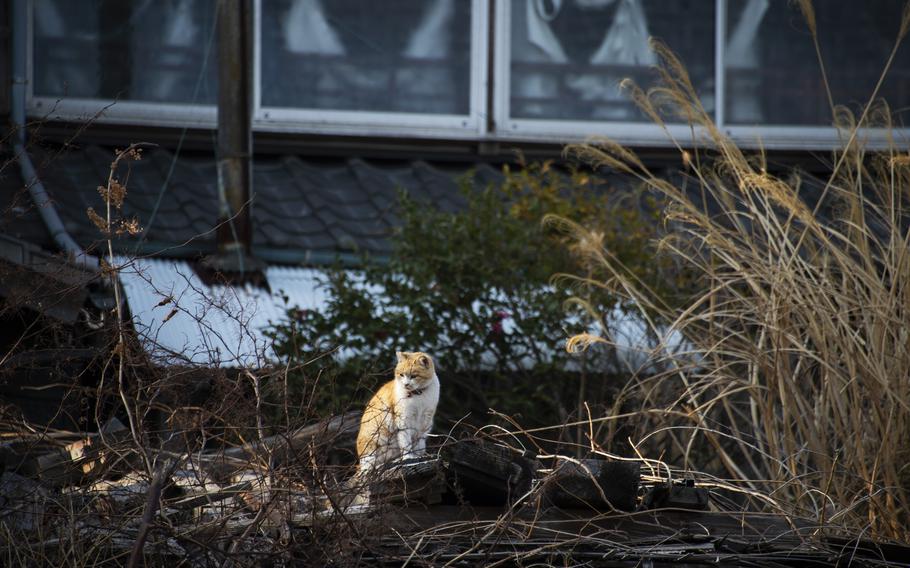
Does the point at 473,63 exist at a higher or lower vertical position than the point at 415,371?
higher

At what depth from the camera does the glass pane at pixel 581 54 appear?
9438 millimetres

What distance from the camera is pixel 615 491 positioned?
13.4 feet

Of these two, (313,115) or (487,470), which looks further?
(313,115)

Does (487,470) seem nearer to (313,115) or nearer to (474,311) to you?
(474,311)

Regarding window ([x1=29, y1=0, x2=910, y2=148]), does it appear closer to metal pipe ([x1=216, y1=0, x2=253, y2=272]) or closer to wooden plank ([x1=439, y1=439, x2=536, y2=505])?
metal pipe ([x1=216, y1=0, x2=253, y2=272])

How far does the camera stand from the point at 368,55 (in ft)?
30.5

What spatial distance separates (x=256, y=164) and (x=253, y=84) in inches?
24.9

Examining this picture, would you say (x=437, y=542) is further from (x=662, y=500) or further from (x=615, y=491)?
(x=662, y=500)

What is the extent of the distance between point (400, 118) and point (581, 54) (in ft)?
5.40

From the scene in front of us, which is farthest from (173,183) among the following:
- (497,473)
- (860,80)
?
(860,80)

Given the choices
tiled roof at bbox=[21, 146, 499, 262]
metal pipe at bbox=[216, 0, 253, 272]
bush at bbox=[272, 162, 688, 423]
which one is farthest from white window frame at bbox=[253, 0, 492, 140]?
bush at bbox=[272, 162, 688, 423]

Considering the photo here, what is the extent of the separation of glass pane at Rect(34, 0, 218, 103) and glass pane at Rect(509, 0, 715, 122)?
101 inches

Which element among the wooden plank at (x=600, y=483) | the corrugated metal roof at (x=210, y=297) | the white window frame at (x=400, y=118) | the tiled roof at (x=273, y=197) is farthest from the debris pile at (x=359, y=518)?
the white window frame at (x=400, y=118)

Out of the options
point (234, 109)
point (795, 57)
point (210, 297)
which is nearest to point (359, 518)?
point (210, 297)
